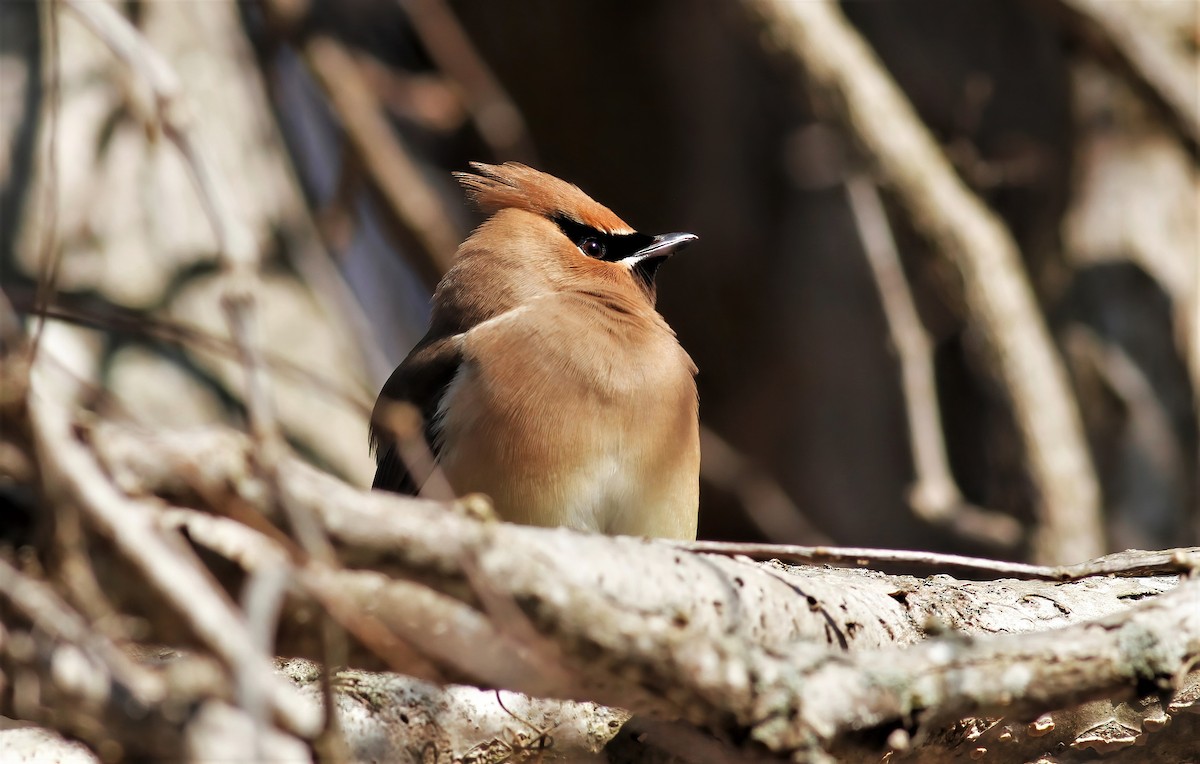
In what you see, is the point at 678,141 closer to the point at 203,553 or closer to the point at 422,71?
the point at 422,71

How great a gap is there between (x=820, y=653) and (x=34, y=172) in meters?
4.55

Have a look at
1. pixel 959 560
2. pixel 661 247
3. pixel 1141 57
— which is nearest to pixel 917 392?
pixel 661 247

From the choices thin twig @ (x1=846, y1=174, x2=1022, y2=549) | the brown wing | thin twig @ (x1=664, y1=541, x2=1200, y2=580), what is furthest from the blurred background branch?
thin twig @ (x1=664, y1=541, x2=1200, y2=580)

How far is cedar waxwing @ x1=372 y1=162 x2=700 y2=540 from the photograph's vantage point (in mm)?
4047

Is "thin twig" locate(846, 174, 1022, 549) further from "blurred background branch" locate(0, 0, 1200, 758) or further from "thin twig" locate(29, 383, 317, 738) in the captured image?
"thin twig" locate(29, 383, 317, 738)

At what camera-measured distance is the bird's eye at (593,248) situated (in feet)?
16.5

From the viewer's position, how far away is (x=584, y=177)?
8609 millimetres

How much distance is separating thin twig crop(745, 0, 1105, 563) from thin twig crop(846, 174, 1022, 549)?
0.70ft

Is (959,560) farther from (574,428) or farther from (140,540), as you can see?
(140,540)

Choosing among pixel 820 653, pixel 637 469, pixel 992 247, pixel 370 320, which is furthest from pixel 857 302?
pixel 820 653

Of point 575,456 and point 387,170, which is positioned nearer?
point 575,456

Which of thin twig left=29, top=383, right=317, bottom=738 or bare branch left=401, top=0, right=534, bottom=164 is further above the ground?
thin twig left=29, top=383, right=317, bottom=738

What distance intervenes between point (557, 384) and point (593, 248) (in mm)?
1012

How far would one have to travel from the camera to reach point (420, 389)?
4.60 metres
